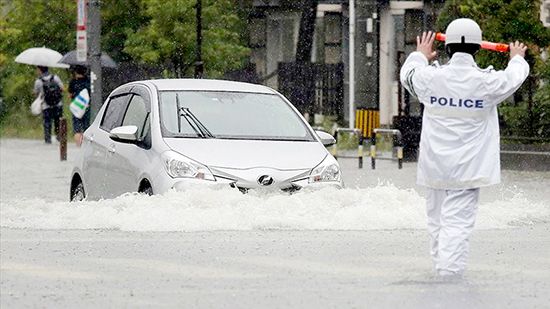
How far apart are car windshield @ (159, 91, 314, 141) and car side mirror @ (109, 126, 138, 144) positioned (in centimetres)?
29

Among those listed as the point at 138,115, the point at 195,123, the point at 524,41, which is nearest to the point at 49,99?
the point at 524,41

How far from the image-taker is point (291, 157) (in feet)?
49.8

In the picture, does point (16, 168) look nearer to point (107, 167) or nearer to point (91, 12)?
point (91, 12)

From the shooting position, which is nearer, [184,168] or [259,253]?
[259,253]

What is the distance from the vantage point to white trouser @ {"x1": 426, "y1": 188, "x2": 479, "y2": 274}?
10992 millimetres

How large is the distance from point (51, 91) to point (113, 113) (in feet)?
70.5

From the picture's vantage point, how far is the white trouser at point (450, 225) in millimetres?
10992

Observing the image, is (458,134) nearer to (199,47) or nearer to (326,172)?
(326,172)

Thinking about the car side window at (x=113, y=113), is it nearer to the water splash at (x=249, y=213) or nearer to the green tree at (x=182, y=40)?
the water splash at (x=249, y=213)

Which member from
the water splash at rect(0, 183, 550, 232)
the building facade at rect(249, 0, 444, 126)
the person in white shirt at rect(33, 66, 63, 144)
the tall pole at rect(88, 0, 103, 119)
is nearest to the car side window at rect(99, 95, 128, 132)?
the water splash at rect(0, 183, 550, 232)

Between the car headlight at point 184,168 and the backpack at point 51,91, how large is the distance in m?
23.6

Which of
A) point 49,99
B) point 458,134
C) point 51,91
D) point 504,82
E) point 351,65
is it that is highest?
point 504,82

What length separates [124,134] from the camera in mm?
15570

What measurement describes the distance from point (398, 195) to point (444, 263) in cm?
485
